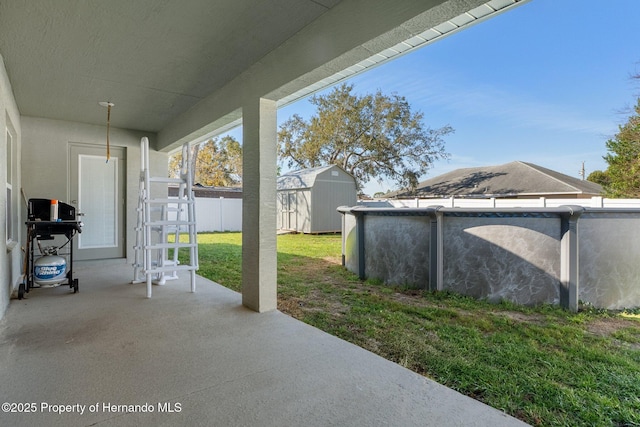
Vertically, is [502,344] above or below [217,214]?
below

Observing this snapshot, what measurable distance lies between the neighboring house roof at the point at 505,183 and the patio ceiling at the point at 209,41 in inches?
647

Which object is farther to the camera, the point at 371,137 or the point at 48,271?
the point at 371,137

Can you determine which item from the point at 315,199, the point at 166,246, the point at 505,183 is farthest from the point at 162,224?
the point at 505,183

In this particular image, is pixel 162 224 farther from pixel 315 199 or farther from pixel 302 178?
pixel 302 178

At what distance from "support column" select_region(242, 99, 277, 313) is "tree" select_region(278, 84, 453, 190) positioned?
16768 mm

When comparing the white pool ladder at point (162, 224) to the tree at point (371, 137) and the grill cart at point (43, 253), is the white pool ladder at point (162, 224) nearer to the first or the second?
the grill cart at point (43, 253)

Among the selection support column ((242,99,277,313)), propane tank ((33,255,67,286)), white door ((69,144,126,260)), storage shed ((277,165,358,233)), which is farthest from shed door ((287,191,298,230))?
support column ((242,99,277,313))

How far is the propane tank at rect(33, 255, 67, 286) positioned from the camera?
161 inches

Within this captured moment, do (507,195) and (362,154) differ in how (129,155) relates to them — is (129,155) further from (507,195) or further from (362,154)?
(507,195)

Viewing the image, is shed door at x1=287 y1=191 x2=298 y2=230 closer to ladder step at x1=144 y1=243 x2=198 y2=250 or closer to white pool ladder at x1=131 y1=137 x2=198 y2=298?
white pool ladder at x1=131 y1=137 x2=198 y2=298

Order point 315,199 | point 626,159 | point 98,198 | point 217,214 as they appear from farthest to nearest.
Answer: point 217,214
point 315,199
point 626,159
point 98,198

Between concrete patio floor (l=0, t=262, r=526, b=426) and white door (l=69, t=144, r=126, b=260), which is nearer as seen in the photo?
concrete patio floor (l=0, t=262, r=526, b=426)

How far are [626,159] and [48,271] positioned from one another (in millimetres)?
19012

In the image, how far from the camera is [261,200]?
11.3 ft
